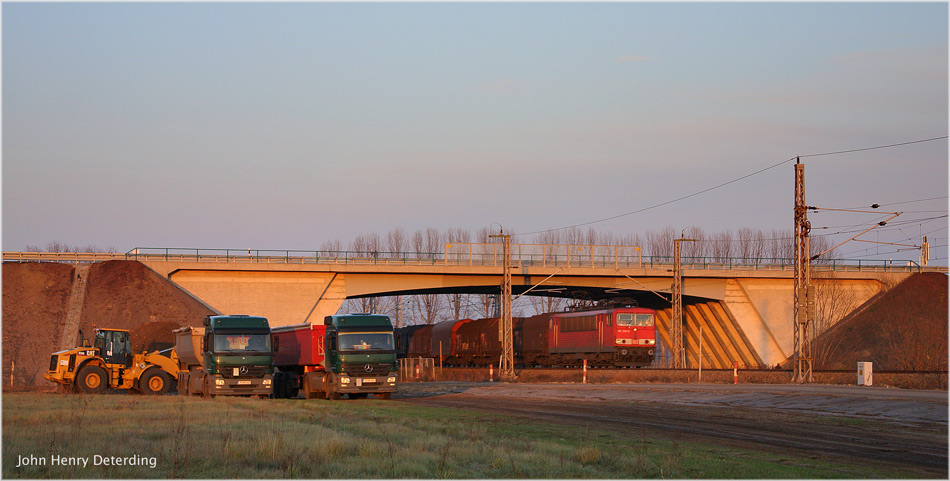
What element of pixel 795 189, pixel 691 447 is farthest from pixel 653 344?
pixel 691 447

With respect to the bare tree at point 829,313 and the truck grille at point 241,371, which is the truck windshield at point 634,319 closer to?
the bare tree at point 829,313

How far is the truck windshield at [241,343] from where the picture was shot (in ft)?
112

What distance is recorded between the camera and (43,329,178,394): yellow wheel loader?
3878 centimetres

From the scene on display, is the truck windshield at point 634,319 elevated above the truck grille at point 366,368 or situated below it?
above

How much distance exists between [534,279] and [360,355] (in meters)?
41.6

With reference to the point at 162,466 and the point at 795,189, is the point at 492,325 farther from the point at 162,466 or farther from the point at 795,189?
the point at 162,466

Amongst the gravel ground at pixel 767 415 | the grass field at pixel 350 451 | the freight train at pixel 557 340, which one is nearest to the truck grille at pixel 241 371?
the gravel ground at pixel 767 415

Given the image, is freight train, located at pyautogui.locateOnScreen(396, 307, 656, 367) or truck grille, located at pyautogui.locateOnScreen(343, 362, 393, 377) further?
freight train, located at pyautogui.locateOnScreen(396, 307, 656, 367)

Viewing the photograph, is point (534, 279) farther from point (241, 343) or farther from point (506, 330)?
point (241, 343)

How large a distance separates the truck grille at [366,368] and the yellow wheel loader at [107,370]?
10.4 metres

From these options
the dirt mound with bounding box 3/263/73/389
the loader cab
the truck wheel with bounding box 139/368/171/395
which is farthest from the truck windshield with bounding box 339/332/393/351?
the dirt mound with bounding box 3/263/73/389

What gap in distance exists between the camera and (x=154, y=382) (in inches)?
1558

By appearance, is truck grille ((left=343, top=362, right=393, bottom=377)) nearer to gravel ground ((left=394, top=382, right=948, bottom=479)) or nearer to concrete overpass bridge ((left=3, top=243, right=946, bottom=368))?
gravel ground ((left=394, top=382, right=948, bottom=479))

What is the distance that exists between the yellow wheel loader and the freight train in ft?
61.9
